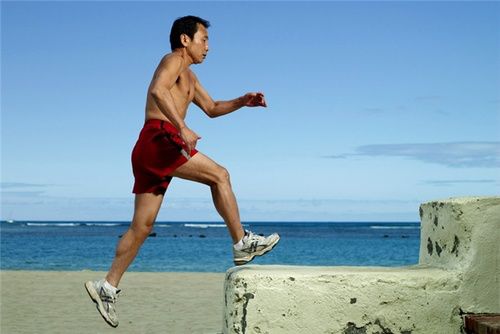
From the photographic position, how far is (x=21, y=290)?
1445 centimetres

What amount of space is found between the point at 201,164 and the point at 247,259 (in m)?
0.67

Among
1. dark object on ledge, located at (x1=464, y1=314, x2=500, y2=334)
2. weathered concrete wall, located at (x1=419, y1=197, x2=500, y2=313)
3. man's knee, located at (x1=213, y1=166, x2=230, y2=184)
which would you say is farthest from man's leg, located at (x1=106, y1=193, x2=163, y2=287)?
dark object on ledge, located at (x1=464, y1=314, x2=500, y2=334)

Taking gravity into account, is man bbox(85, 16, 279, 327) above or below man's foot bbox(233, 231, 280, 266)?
above

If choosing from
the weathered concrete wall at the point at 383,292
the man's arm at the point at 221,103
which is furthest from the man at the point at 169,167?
the weathered concrete wall at the point at 383,292

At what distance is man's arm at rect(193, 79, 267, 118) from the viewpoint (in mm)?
5469

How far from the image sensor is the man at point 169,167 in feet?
16.2

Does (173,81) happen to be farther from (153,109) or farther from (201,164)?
(201,164)

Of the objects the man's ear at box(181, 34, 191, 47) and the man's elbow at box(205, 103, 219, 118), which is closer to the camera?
the man's ear at box(181, 34, 191, 47)

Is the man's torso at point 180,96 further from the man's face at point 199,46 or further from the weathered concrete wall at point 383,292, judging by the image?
the weathered concrete wall at point 383,292

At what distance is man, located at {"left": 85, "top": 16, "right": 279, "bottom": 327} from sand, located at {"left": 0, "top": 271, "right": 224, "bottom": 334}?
382 centimetres

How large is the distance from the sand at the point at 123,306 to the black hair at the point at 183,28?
169 inches

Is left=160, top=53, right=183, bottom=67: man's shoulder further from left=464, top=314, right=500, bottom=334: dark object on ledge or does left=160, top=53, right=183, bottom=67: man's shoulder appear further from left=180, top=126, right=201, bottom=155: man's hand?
left=464, top=314, right=500, bottom=334: dark object on ledge

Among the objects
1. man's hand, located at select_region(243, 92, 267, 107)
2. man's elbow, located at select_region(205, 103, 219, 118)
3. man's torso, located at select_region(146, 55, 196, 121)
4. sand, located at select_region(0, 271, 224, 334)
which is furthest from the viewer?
sand, located at select_region(0, 271, 224, 334)

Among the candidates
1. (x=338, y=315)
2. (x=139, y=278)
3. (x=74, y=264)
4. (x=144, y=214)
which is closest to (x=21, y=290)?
(x=139, y=278)
